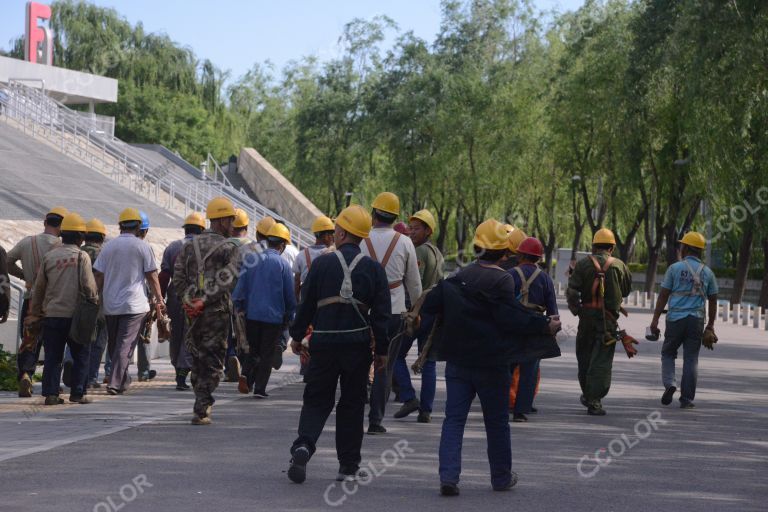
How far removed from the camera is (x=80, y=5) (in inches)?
2539

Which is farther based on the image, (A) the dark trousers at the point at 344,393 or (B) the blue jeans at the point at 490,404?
(A) the dark trousers at the point at 344,393

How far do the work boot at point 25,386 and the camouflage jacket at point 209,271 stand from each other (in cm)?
260

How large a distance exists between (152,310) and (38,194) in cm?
1613

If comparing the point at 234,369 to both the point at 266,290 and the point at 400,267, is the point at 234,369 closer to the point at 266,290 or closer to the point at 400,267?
the point at 266,290

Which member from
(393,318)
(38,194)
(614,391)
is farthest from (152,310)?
(38,194)

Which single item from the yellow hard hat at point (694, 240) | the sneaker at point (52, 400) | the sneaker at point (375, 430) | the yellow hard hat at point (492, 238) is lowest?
the sneaker at point (52, 400)

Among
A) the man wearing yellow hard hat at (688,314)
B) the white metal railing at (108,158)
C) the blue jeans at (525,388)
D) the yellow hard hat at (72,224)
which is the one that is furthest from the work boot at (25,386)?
the white metal railing at (108,158)

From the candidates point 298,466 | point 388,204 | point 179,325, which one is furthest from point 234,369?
point 298,466

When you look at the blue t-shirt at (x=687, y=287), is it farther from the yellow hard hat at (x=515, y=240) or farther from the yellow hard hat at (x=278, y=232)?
the yellow hard hat at (x=278, y=232)

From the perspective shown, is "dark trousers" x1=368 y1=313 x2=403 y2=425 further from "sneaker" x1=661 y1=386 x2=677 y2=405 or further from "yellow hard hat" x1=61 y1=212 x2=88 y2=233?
"sneaker" x1=661 y1=386 x2=677 y2=405

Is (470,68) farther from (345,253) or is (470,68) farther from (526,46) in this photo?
(345,253)

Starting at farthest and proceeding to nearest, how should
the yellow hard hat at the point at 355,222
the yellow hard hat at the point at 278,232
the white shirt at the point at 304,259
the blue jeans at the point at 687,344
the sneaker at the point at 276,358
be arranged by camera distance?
the white shirt at the point at 304,259 < the blue jeans at the point at 687,344 < the yellow hard hat at the point at 278,232 < the sneaker at the point at 276,358 < the yellow hard hat at the point at 355,222

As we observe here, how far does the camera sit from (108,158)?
38656mm

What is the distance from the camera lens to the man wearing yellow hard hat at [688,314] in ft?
43.8
